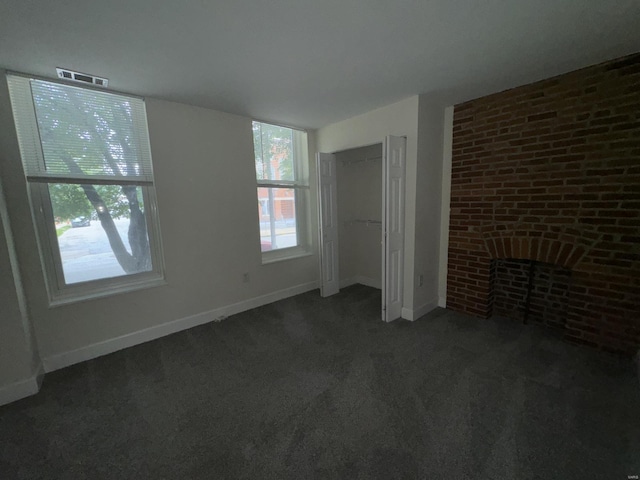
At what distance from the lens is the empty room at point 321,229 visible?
1.41 metres

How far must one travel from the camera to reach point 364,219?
13.3 ft

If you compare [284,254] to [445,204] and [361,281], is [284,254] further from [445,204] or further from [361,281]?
[445,204]

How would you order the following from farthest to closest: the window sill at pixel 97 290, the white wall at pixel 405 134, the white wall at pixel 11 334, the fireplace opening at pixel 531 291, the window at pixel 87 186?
the white wall at pixel 405 134
the fireplace opening at pixel 531 291
the window sill at pixel 97 290
the window at pixel 87 186
the white wall at pixel 11 334

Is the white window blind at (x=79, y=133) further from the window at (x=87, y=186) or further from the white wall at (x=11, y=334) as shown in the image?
the white wall at (x=11, y=334)

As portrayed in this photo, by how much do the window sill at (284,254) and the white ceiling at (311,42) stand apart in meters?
2.01

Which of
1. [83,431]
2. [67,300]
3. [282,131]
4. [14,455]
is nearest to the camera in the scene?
[14,455]

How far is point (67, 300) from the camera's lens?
7.19 feet

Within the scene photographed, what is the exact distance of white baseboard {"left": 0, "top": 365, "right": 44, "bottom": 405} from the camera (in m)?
1.80

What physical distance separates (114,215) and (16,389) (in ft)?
4.81

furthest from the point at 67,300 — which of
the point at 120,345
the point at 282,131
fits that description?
the point at 282,131

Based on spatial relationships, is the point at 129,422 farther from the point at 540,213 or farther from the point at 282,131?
the point at 540,213

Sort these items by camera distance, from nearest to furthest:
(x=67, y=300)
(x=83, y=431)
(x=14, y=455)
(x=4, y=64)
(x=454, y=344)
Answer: (x=14, y=455) < (x=83, y=431) < (x=4, y=64) < (x=67, y=300) < (x=454, y=344)

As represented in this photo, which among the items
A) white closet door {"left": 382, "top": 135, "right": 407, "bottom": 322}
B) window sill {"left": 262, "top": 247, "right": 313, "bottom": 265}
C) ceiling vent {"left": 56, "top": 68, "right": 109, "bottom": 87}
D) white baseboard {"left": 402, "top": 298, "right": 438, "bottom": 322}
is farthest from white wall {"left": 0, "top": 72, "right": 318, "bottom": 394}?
white baseboard {"left": 402, "top": 298, "right": 438, "bottom": 322}

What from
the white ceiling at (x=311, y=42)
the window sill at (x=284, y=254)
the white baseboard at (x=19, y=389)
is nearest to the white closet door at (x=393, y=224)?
the white ceiling at (x=311, y=42)
